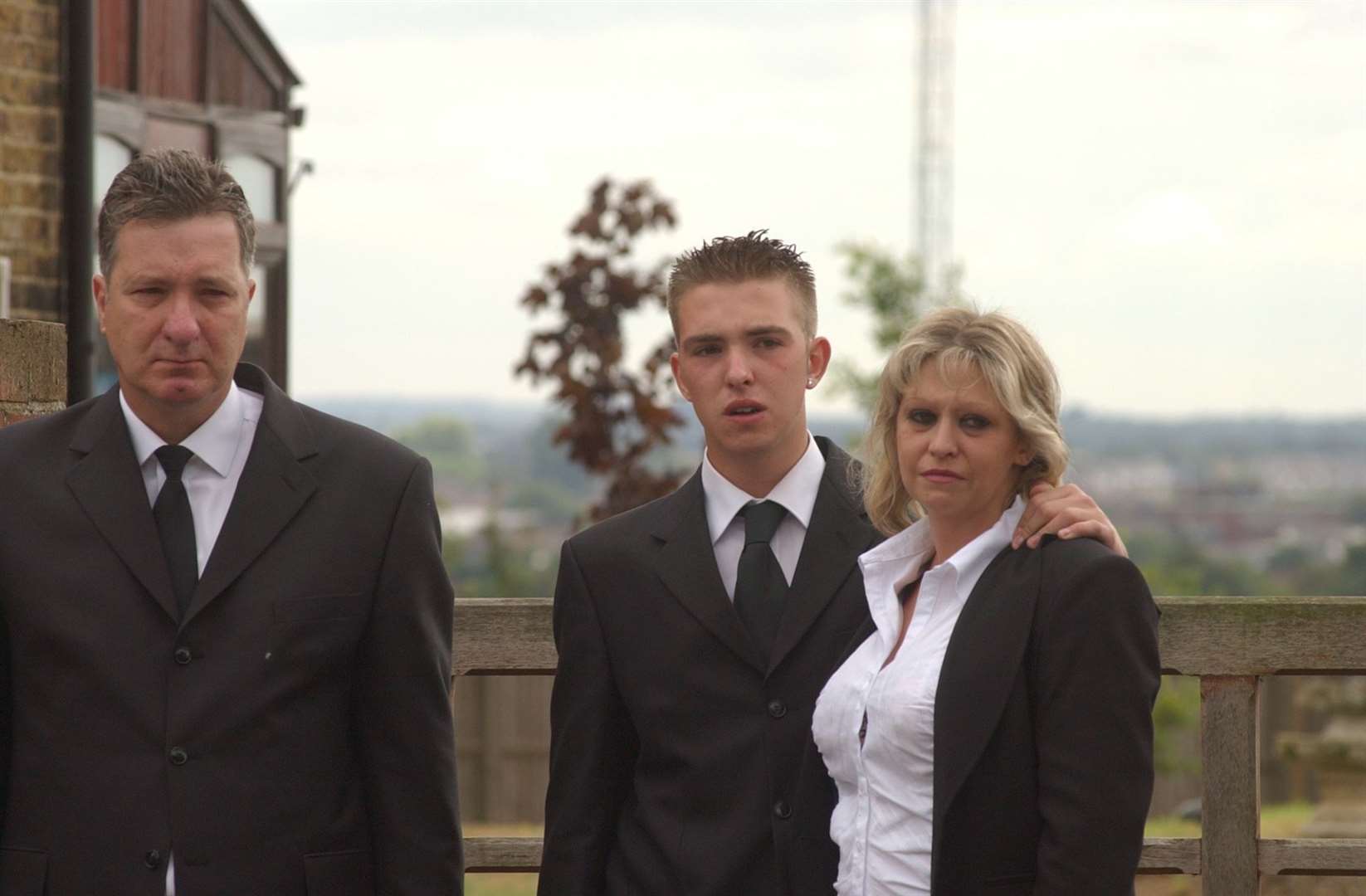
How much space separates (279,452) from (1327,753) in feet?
28.8

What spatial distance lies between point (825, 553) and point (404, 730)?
0.89 m

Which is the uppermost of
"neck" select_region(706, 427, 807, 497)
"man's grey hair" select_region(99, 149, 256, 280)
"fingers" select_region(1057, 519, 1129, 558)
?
"man's grey hair" select_region(99, 149, 256, 280)

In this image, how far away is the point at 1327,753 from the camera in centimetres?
1101

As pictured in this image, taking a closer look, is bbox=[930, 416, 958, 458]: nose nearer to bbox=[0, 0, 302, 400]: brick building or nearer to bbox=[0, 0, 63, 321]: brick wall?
bbox=[0, 0, 302, 400]: brick building

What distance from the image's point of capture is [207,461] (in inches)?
142

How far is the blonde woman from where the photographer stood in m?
3.25

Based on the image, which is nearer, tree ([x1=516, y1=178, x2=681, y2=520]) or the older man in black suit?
the older man in black suit

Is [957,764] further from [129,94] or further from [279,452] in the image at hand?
[129,94]

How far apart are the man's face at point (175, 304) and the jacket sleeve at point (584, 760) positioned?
81 cm

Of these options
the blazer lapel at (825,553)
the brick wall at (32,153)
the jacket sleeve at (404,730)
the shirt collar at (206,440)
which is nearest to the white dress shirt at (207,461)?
the shirt collar at (206,440)

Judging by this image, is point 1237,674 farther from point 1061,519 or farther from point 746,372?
point 746,372

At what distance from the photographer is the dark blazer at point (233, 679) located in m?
3.43

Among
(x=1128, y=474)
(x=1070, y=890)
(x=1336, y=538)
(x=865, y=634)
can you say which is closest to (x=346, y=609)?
(x=865, y=634)

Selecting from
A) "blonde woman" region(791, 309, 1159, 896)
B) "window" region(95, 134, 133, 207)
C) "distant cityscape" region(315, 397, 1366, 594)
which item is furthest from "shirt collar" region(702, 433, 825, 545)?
"distant cityscape" region(315, 397, 1366, 594)
